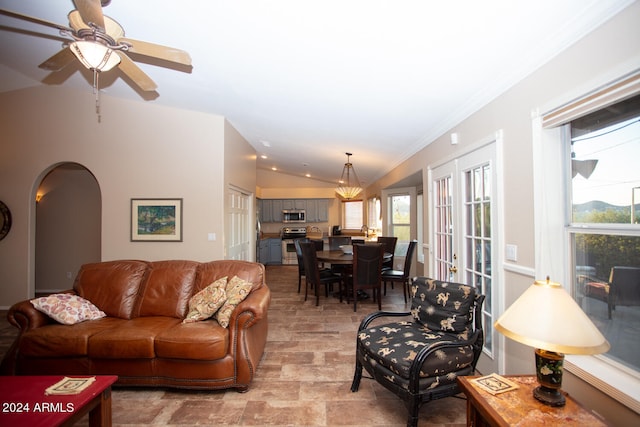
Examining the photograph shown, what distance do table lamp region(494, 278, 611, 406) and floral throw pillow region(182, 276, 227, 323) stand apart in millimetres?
2119

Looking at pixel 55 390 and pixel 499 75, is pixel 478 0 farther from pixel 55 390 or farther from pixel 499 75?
pixel 55 390

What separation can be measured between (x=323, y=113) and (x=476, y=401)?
119 inches

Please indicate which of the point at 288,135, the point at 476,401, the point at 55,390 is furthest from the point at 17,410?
the point at 288,135

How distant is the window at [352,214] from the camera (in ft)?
30.5

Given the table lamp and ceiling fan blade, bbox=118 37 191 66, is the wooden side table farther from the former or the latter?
ceiling fan blade, bbox=118 37 191 66

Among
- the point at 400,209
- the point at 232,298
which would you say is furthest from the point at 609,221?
the point at 400,209

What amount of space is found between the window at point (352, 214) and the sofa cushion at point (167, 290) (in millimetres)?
6725

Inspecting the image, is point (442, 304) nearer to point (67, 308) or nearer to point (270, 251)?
point (67, 308)

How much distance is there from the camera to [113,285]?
290 centimetres

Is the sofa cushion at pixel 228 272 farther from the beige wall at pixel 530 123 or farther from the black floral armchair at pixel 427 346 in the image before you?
the beige wall at pixel 530 123

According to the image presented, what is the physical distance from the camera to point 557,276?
176 centimetres

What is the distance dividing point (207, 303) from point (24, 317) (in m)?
1.46

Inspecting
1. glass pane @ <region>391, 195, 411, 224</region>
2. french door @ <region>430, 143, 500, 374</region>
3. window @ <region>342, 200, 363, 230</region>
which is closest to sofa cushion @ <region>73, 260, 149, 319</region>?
french door @ <region>430, 143, 500, 374</region>

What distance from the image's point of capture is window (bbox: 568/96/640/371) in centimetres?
139
